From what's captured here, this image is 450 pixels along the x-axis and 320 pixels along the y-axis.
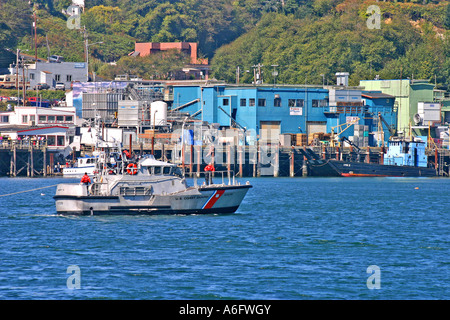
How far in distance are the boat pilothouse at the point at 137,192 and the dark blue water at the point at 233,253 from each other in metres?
0.77

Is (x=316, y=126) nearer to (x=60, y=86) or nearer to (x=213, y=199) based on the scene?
(x=60, y=86)

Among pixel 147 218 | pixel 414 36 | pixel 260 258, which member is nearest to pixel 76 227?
pixel 147 218

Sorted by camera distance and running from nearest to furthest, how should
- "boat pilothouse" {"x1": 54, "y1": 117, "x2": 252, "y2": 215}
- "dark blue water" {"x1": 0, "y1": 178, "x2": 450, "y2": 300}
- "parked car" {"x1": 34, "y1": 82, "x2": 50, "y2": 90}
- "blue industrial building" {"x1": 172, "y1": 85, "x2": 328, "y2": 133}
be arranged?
"dark blue water" {"x1": 0, "y1": 178, "x2": 450, "y2": 300}, "boat pilothouse" {"x1": 54, "y1": 117, "x2": 252, "y2": 215}, "blue industrial building" {"x1": 172, "y1": 85, "x2": 328, "y2": 133}, "parked car" {"x1": 34, "y1": 82, "x2": 50, "y2": 90}

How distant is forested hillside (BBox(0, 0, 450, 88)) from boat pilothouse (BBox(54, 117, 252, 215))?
277ft

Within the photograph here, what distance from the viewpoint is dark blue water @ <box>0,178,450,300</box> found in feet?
→ 93.9

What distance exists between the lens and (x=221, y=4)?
196625mm

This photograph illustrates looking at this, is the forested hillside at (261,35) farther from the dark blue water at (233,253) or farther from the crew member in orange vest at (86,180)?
the crew member in orange vest at (86,180)

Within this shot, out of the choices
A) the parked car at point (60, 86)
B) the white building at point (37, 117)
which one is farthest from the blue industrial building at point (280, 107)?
the parked car at point (60, 86)

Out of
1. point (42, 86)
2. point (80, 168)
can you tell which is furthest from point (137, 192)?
point (42, 86)

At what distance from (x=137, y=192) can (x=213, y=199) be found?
4.71 m

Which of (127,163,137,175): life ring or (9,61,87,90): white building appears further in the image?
(9,61,87,90): white building

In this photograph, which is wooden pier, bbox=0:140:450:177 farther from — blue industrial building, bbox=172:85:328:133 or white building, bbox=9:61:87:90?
white building, bbox=9:61:87:90

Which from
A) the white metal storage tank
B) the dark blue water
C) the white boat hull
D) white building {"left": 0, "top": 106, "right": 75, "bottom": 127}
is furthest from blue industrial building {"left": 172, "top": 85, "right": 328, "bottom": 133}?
the white boat hull

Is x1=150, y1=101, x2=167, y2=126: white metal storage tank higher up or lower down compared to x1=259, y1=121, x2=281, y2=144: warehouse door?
higher up
